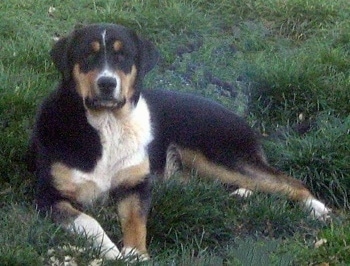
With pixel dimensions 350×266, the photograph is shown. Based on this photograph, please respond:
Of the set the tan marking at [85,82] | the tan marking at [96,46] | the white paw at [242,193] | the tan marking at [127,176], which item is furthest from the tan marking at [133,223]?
the tan marking at [96,46]

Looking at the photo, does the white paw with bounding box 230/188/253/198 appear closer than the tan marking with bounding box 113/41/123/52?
No

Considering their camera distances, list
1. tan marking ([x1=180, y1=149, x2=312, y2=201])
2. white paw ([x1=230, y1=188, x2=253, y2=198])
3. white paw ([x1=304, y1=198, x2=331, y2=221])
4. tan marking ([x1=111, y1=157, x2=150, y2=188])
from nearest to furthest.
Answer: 1. tan marking ([x1=111, y1=157, x2=150, y2=188])
2. white paw ([x1=304, y1=198, x2=331, y2=221])
3. white paw ([x1=230, y1=188, x2=253, y2=198])
4. tan marking ([x1=180, y1=149, x2=312, y2=201])

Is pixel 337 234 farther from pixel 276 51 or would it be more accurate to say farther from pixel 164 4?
pixel 164 4

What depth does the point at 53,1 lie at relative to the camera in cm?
872

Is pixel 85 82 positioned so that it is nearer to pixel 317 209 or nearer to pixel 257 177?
pixel 257 177

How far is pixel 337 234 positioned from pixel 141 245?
1110mm

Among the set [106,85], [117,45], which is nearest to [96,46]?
[117,45]

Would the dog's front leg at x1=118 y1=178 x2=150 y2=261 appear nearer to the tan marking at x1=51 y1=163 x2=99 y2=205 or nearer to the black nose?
the tan marking at x1=51 y1=163 x2=99 y2=205

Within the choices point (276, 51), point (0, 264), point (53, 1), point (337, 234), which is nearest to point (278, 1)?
point (276, 51)

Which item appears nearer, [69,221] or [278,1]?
[69,221]

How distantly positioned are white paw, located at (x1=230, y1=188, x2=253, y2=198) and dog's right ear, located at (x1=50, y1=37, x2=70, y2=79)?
1329 mm

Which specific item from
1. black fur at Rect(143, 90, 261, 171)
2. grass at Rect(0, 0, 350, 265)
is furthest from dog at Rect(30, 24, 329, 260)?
black fur at Rect(143, 90, 261, 171)

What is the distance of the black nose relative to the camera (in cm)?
534

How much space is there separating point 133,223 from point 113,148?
529 mm
